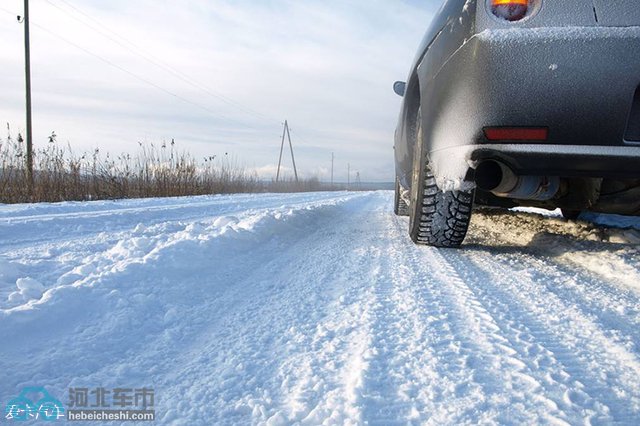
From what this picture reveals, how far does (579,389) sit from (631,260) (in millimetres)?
1582

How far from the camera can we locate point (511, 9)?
1.71m

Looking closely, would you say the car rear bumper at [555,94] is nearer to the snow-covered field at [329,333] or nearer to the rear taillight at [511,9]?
the rear taillight at [511,9]

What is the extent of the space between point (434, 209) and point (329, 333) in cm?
145

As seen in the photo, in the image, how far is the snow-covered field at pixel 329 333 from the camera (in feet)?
3.06

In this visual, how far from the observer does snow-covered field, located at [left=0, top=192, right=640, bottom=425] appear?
3.06 ft

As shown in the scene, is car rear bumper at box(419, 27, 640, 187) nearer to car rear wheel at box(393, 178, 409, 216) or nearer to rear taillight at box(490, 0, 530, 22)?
rear taillight at box(490, 0, 530, 22)

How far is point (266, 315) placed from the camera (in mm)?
1506

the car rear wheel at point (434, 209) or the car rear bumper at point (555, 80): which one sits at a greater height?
the car rear bumper at point (555, 80)

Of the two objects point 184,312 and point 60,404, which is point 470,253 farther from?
point 60,404

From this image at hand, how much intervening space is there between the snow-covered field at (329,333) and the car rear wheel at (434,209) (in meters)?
0.24

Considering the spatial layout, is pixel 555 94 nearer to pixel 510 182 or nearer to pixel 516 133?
pixel 516 133

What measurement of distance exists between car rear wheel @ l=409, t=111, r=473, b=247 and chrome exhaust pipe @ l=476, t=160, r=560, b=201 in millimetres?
124

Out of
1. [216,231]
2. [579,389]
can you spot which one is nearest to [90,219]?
[216,231]

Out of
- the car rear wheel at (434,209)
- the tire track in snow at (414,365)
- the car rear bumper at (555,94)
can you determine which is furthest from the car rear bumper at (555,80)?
the tire track in snow at (414,365)
